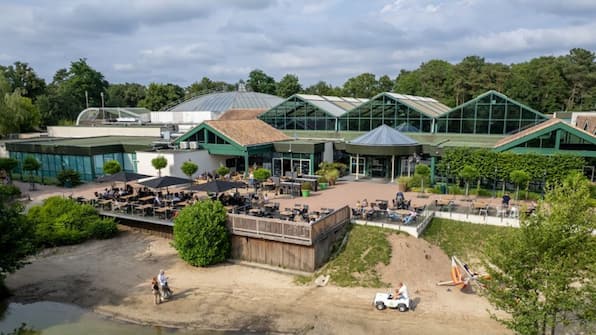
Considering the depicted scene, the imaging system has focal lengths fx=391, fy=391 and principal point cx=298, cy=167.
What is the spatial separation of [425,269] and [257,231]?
24.7 feet

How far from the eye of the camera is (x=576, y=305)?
28.6 ft

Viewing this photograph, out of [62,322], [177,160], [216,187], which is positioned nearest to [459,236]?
[216,187]

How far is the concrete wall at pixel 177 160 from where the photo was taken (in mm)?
29516

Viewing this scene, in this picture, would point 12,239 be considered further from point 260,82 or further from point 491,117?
point 260,82

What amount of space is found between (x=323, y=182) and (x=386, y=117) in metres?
8.78

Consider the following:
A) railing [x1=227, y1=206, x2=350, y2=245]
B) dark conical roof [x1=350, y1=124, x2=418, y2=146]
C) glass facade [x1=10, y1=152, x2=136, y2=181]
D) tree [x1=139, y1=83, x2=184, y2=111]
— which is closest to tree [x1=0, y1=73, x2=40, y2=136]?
glass facade [x1=10, y1=152, x2=136, y2=181]

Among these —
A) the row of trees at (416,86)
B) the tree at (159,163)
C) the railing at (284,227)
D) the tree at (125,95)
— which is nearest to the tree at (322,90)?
the row of trees at (416,86)

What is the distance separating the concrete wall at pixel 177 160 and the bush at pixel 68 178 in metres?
4.52

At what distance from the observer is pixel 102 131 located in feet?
146

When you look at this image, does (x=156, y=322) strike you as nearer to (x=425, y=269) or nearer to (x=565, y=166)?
(x=425, y=269)

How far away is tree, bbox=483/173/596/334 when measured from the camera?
878 cm

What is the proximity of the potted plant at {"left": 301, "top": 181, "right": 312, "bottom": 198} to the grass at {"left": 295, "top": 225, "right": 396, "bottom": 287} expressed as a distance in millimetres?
5985

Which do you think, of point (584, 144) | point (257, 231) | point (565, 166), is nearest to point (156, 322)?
point (257, 231)

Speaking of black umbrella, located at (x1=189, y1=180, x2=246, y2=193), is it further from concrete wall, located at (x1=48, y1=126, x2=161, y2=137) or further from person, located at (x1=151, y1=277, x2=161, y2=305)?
concrete wall, located at (x1=48, y1=126, x2=161, y2=137)
